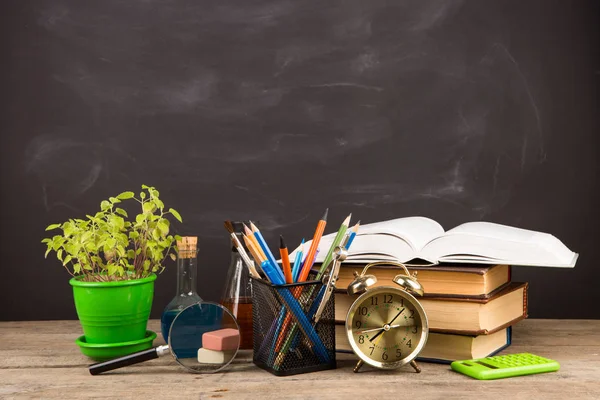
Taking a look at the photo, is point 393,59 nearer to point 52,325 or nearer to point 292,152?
point 292,152

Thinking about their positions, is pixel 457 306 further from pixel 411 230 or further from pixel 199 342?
pixel 199 342

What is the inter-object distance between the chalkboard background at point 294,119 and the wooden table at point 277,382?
1.55 feet

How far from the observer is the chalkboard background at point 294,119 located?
5.36 ft

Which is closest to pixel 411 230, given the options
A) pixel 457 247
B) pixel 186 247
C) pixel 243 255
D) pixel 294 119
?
pixel 457 247

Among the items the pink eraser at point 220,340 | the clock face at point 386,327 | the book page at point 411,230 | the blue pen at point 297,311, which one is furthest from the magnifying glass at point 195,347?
the book page at point 411,230

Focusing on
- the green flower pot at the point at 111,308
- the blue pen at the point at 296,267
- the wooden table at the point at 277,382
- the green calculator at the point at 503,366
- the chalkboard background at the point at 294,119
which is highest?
the chalkboard background at the point at 294,119

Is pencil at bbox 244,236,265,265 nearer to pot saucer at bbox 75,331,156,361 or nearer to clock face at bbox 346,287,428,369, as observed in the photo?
clock face at bbox 346,287,428,369

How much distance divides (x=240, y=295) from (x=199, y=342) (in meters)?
0.17

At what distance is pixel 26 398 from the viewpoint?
100cm

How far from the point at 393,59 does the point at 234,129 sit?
1.41ft

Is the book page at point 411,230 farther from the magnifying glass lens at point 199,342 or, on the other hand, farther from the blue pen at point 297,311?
the magnifying glass lens at point 199,342

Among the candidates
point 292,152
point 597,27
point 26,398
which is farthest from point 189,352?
point 597,27

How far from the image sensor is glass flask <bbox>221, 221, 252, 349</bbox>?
1.26 m

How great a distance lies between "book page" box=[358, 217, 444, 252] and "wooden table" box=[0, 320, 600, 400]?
0.22 m
